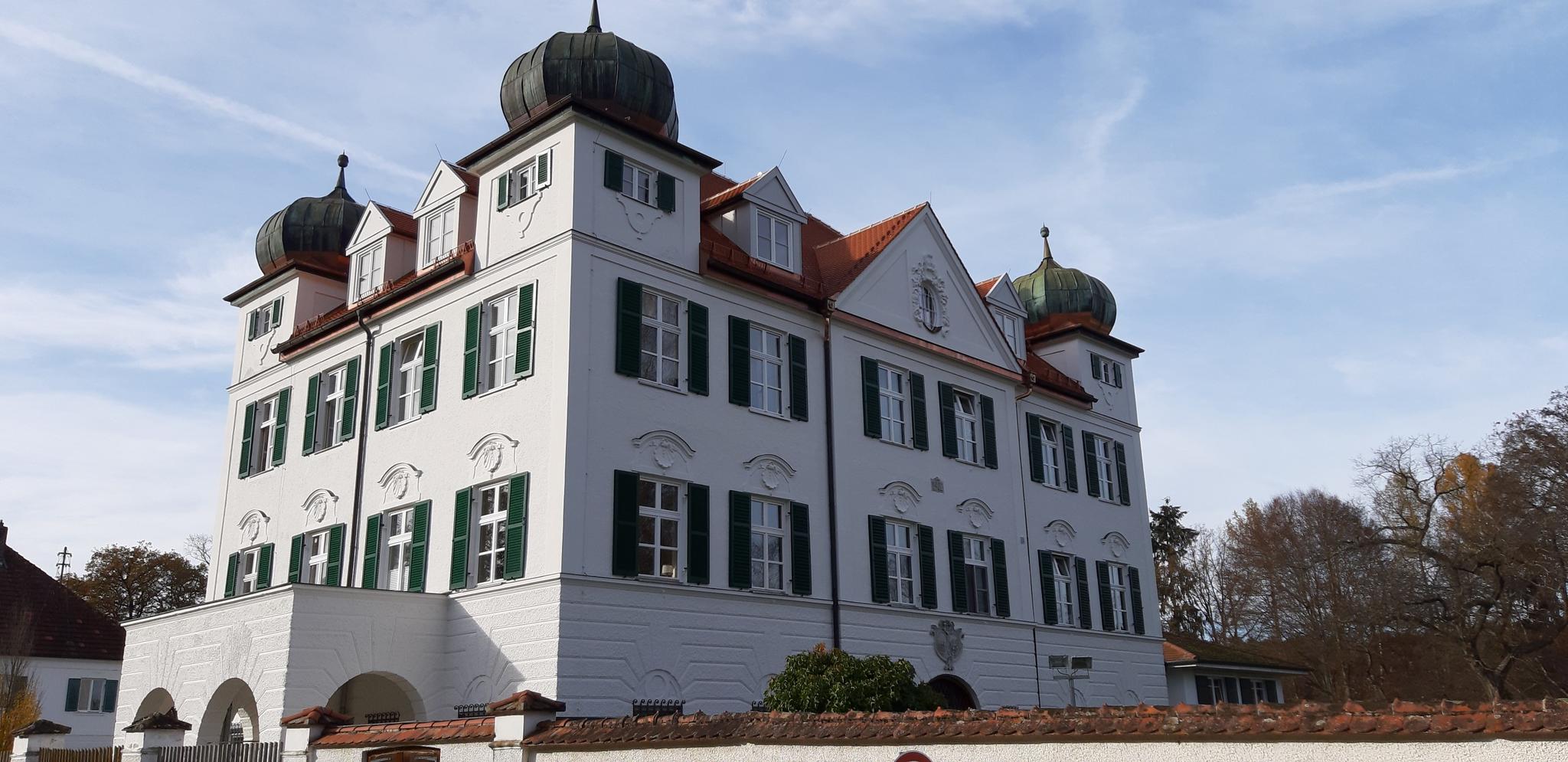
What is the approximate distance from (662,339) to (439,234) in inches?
202

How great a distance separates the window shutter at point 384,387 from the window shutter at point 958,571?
34.9 ft

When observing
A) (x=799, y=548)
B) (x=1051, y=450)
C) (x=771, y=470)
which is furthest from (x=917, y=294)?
(x=799, y=548)

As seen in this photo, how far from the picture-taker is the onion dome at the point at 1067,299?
32438 millimetres

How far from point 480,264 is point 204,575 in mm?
37186

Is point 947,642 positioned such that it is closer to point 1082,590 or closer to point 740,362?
point 1082,590

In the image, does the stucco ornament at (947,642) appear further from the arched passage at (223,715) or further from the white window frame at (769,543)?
the arched passage at (223,715)

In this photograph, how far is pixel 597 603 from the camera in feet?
58.7

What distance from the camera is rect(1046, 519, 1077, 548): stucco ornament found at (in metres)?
27.8

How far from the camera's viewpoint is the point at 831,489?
872 inches

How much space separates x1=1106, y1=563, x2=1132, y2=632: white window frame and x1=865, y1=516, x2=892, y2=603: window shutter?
887 cm

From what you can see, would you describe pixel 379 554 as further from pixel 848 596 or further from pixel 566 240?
pixel 848 596

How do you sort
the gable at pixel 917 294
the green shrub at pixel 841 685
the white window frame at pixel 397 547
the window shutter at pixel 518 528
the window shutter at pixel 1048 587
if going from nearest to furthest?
the green shrub at pixel 841 685 → the window shutter at pixel 518 528 → the white window frame at pixel 397 547 → the gable at pixel 917 294 → the window shutter at pixel 1048 587

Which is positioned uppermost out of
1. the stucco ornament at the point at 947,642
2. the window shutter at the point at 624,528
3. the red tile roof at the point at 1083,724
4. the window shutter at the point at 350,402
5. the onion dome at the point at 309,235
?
the onion dome at the point at 309,235

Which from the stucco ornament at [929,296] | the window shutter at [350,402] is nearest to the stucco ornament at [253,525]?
the window shutter at [350,402]
